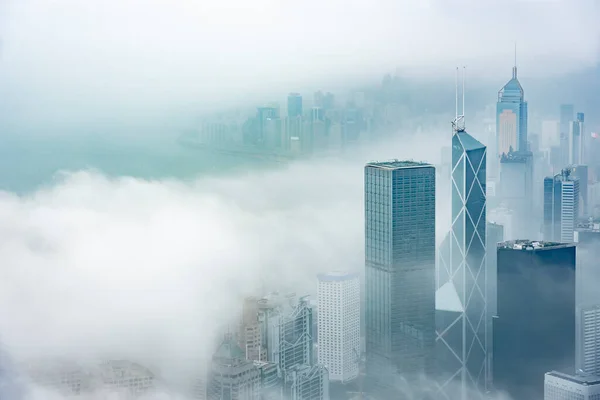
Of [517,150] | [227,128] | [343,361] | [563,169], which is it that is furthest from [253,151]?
[563,169]

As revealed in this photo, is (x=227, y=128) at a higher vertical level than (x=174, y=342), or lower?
higher

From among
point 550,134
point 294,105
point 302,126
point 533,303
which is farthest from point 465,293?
point 294,105

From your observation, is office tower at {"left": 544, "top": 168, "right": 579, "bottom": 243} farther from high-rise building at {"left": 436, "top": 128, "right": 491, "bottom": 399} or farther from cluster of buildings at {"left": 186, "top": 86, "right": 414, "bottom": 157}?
cluster of buildings at {"left": 186, "top": 86, "right": 414, "bottom": 157}

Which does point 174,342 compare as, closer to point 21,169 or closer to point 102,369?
point 102,369

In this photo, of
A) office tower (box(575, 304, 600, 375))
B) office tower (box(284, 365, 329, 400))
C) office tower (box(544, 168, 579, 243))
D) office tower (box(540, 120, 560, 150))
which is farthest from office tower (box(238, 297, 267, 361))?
office tower (box(540, 120, 560, 150))

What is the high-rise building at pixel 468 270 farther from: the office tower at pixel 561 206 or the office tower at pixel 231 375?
the office tower at pixel 231 375

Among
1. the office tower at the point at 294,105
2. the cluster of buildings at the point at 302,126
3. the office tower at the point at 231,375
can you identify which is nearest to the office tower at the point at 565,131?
the cluster of buildings at the point at 302,126
